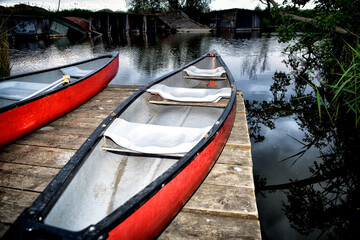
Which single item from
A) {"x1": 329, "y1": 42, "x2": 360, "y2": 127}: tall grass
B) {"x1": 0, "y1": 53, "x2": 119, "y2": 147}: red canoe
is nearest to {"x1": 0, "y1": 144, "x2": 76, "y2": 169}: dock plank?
{"x1": 0, "y1": 53, "x2": 119, "y2": 147}: red canoe

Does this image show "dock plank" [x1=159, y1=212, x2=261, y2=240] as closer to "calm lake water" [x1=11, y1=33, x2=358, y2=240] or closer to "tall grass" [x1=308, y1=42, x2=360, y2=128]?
"calm lake water" [x1=11, y1=33, x2=358, y2=240]

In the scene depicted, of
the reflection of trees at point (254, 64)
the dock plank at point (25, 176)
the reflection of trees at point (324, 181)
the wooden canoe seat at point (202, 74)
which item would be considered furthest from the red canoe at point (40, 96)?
the reflection of trees at point (254, 64)

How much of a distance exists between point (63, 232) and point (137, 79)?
9.24 m

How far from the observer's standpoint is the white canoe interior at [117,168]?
171 cm

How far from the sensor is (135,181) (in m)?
2.49

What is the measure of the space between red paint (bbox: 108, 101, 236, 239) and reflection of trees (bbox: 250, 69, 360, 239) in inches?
69.3

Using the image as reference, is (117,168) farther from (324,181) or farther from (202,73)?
(202,73)

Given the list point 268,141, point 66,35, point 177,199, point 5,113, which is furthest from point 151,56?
point 66,35

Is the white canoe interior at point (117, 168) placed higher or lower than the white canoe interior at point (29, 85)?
lower

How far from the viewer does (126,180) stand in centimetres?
246

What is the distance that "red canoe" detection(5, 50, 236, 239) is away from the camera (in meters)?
1.31

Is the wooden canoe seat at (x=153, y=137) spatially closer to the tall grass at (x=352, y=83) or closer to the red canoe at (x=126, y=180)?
the red canoe at (x=126, y=180)

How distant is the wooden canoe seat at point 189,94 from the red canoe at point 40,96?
1744 mm

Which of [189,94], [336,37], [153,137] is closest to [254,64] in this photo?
[336,37]
